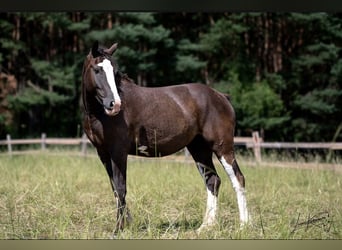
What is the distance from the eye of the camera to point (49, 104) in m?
8.51

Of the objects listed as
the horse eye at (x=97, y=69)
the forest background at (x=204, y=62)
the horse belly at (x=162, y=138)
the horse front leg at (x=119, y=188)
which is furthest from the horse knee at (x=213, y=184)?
the forest background at (x=204, y=62)

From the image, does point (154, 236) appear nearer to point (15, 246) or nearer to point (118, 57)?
point (15, 246)

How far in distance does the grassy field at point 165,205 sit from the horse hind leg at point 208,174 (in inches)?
4.5

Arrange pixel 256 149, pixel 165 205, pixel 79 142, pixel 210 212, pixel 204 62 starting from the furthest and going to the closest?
pixel 204 62 → pixel 79 142 → pixel 256 149 → pixel 165 205 → pixel 210 212

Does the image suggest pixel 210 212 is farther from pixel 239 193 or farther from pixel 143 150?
pixel 143 150

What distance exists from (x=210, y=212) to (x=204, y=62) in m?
4.70

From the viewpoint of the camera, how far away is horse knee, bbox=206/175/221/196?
3352 mm

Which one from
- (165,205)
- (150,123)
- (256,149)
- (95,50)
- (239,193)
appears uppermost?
(95,50)

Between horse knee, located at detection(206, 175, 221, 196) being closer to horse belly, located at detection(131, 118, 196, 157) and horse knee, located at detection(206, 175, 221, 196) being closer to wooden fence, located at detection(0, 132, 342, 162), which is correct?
horse belly, located at detection(131, 118, 196, 157)

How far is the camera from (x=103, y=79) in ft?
9.30

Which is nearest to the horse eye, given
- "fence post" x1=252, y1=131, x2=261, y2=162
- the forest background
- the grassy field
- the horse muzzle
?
the horse muzzle

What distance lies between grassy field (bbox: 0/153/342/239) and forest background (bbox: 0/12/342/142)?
292 centimetres

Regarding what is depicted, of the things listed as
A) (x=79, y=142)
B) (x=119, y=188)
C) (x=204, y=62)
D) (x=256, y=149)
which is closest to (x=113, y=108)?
(x=119, y=188)

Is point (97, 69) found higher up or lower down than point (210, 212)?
higher up
